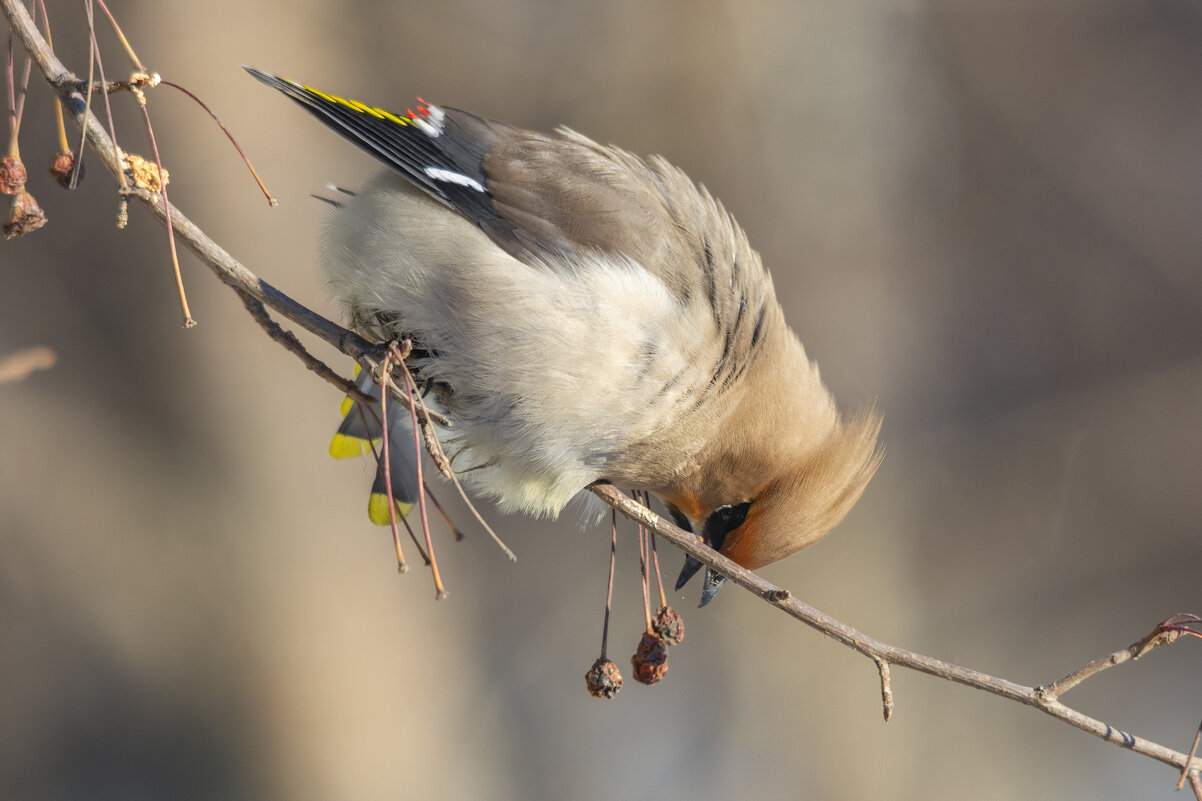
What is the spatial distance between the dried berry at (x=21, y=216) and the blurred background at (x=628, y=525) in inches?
102

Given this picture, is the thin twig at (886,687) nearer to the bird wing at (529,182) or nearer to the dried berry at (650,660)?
the dried berry at (650,660)

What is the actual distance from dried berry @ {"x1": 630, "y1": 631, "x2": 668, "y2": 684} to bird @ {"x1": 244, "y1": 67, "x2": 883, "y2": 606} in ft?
1.34

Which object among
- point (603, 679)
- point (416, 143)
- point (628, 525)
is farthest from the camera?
point (628, 525)

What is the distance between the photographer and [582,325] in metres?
2.11

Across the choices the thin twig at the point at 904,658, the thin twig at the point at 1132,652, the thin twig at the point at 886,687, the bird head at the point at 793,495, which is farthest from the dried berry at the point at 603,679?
the thin twig at the point at 1132,652

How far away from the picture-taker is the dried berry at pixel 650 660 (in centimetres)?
200

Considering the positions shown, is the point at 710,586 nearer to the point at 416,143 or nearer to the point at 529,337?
the point at 529,337

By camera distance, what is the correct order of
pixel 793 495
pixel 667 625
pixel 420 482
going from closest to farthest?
pixel 420 482, pixel 667 625, pixel 793 495

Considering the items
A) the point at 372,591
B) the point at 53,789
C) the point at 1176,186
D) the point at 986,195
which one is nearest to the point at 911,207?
the point at 986,195

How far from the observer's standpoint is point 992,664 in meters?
5.62

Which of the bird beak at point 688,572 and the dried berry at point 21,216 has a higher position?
the bird beak at point 688,572

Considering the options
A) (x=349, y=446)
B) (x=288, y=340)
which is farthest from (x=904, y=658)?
(x=349, y=446)

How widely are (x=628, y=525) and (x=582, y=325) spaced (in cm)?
228

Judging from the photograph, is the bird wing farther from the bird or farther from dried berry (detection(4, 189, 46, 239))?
dried berry (detection(4, 189, 46, 239))
